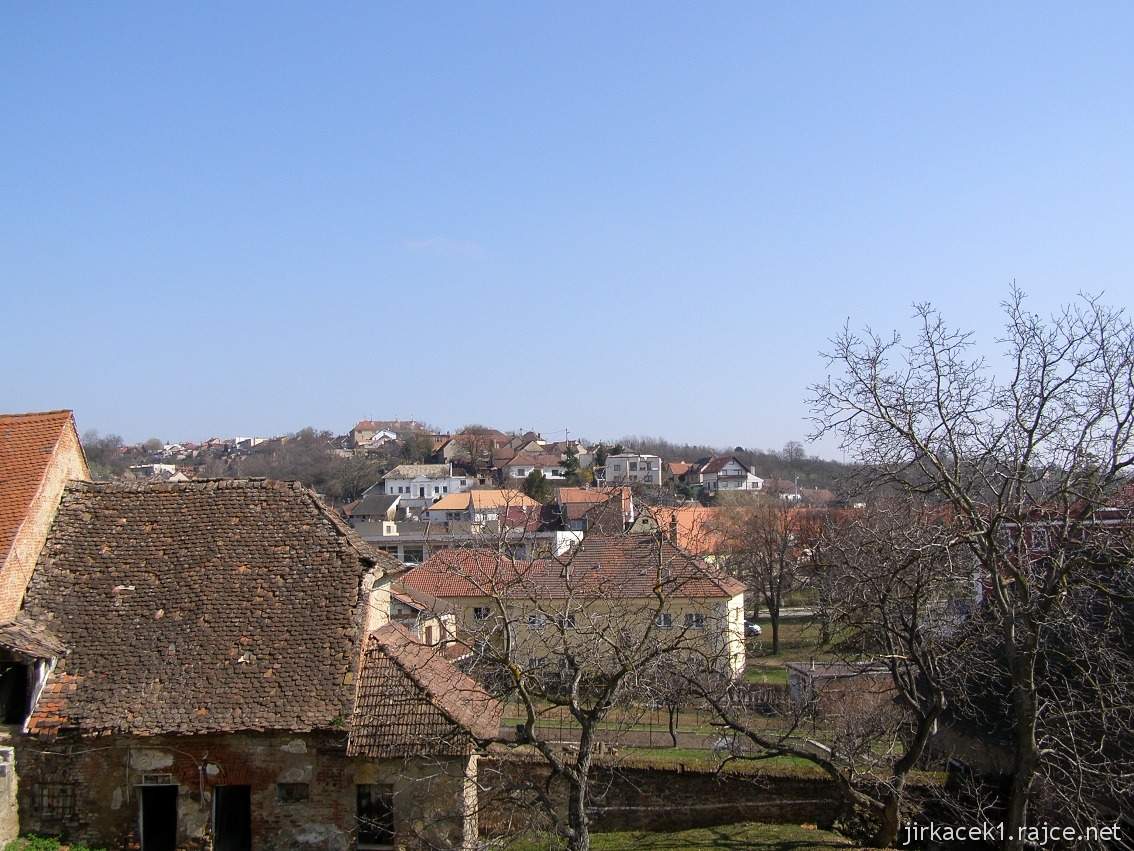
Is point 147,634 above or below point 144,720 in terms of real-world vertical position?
above

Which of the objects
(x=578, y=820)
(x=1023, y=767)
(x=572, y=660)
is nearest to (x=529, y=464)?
(x=572, y=660)

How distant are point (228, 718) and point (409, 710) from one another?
7.98 feet

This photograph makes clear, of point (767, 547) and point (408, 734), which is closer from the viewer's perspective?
point (408, 734)

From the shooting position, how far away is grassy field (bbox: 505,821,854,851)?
13553 mm

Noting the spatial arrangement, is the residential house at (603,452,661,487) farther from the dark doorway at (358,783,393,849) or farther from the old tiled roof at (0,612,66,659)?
the old tiled roof at (0,612,66,659)

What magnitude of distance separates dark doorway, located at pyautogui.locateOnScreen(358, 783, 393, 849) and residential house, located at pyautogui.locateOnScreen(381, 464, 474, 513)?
69319 millimetres

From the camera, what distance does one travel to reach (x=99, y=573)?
1455cm

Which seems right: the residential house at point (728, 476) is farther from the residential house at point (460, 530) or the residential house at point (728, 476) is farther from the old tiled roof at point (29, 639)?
the old tiled roof at point (29, 639)

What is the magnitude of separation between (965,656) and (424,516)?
57019 millimetres

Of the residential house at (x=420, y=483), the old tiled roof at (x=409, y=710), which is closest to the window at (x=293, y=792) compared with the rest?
the old tiled roof at (x=409, y=710)

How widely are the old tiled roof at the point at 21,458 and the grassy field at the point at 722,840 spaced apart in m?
8.82

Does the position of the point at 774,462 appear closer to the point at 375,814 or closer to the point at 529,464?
the point at 529,464

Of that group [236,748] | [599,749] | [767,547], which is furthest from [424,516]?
[236,748]

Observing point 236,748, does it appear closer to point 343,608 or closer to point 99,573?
point 343,608
